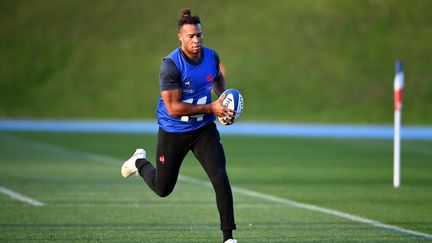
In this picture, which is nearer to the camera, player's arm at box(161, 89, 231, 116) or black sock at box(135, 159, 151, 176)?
player's arm at box(161, 89, 231, 116)

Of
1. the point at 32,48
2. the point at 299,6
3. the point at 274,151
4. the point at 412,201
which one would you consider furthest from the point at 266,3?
the point at 412,201

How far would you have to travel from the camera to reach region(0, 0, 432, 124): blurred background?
4978 centimetres

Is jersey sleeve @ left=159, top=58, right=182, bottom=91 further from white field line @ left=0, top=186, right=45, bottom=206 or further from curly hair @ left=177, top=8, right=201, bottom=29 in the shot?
white field line @ left=0, top=186, right=45, bottom=206

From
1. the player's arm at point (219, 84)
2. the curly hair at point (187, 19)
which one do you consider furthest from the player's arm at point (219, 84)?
the curly hair at point (187, 19)

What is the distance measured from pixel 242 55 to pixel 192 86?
4515 centimetres

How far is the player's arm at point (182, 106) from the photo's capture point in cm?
846

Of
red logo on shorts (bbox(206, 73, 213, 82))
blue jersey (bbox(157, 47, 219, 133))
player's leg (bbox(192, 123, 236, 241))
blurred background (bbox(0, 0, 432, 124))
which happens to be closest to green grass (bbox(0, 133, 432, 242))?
player's leg (bbox(192, 123, 236, 241))

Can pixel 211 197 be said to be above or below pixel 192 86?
below

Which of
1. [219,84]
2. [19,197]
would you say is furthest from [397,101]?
[219,84]

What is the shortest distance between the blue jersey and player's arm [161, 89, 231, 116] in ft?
0.33

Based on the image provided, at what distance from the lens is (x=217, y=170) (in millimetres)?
8562

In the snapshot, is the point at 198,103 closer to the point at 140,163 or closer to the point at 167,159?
the point at 167,159

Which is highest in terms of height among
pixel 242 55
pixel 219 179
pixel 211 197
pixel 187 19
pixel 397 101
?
pixel 187 19

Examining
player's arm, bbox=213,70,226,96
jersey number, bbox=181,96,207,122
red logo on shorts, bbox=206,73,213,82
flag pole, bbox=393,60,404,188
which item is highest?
red logo on shorts, bbox=206,73,213,82
